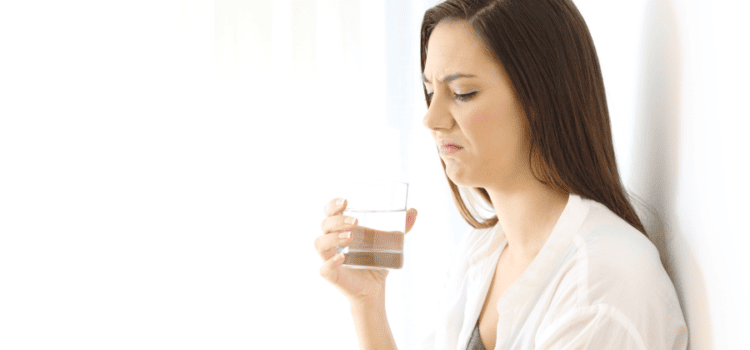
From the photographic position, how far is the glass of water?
920 mm

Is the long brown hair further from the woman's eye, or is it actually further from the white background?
the white background

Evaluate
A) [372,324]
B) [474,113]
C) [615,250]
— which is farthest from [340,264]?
[615,250]

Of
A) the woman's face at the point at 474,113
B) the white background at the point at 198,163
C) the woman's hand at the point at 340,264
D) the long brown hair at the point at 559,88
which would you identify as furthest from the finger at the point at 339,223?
the white background at the point at 198,163

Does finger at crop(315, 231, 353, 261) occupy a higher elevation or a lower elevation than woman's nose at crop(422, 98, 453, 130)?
lower

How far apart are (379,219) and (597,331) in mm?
391

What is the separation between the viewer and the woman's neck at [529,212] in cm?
89

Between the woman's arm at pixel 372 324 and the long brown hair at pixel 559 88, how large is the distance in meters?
0.50

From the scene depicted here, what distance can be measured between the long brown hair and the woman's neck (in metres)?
0.04

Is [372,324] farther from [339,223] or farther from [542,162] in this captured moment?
[542,162]

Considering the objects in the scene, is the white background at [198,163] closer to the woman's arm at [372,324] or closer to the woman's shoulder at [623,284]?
the woman's arm at [372,324]

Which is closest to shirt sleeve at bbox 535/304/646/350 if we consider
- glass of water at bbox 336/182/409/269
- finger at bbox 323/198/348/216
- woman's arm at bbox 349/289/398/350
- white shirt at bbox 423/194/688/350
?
white shirt at bbox 423/194/688/350

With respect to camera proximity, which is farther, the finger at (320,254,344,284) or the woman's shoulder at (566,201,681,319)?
the finger at (320,254,344,284)

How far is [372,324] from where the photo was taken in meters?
1.17

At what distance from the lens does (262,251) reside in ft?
5.71
